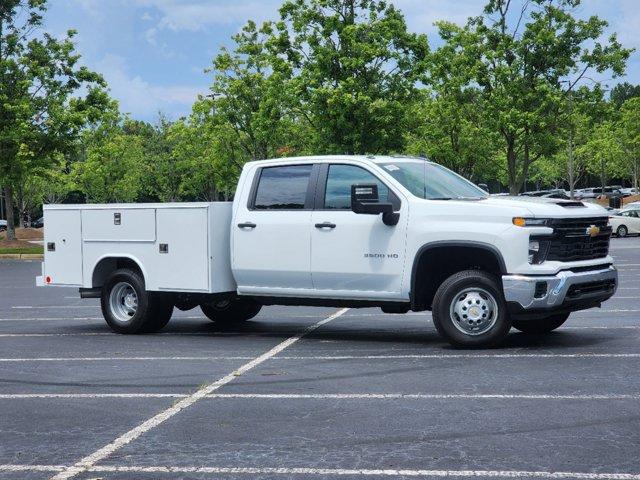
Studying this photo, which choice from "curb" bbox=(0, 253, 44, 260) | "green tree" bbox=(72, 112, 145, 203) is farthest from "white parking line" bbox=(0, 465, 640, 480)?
"green tree" bbox=(72, 112, 145, 203)

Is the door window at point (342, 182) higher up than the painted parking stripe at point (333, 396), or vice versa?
the door window at point (342, 182)

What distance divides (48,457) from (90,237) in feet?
22.5

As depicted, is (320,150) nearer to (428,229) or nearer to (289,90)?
(289,90)

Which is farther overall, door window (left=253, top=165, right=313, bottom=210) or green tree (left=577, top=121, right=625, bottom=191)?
green tree (left=577, top=121, right=625, bottom=191)

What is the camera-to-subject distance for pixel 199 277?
1148 centimetres

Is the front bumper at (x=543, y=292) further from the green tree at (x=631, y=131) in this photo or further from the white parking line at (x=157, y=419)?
the green tree at (x=631, y=131)

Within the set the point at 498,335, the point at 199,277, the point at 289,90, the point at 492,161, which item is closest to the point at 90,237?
the point at 199,277

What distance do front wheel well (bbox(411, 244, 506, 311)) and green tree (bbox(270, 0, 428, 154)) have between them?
93.2 feet

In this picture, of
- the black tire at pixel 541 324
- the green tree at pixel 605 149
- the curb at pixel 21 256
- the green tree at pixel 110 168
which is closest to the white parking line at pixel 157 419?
the black tire at pixel 541 324

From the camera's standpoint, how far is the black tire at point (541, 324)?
1111cm

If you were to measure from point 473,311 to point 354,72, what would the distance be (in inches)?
1221

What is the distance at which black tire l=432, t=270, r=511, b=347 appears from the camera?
32.4 ft

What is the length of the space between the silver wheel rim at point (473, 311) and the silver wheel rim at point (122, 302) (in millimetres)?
4365

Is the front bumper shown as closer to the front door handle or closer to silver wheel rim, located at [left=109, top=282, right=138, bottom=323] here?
the front door handle
